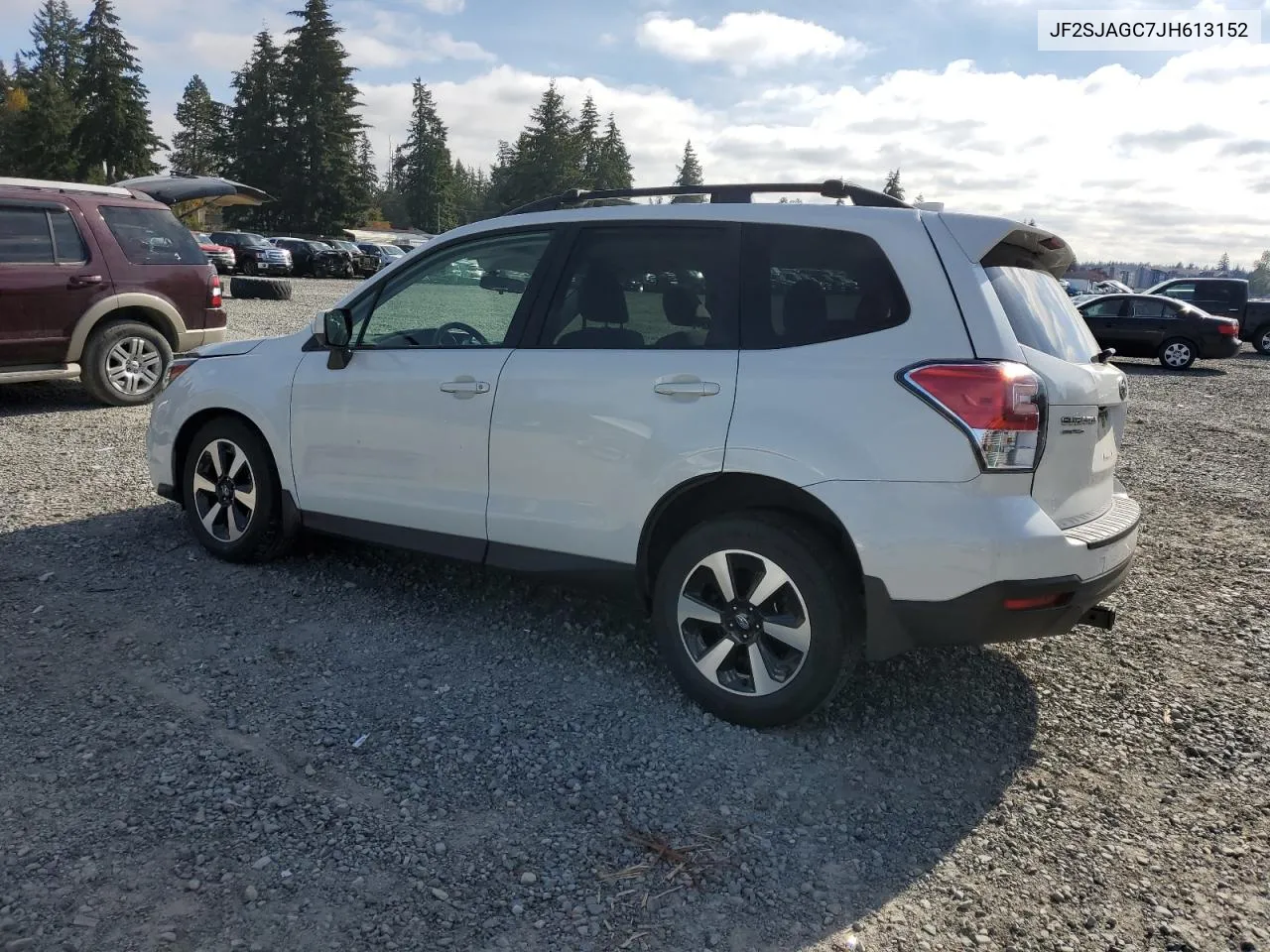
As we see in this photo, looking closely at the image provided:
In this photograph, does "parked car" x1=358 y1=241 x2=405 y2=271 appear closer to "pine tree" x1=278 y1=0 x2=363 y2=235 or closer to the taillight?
"pine tree" x1=278 y1=0 x2=363 y2=235

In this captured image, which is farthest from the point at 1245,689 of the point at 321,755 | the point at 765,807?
the point at 321,755

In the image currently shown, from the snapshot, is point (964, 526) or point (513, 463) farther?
point (513, 463)

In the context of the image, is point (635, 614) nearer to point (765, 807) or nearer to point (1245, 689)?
point (765, 807)

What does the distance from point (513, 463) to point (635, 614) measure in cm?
109

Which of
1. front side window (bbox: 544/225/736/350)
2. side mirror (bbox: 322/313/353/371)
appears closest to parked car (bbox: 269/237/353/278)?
side mirror (bbox: 322/313/353/371)

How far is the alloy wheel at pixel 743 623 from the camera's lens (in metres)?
3.42

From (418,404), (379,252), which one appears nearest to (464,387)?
(418,404)

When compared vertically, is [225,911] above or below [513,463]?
below

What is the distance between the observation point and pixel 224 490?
5109mm

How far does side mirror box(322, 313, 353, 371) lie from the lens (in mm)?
4508

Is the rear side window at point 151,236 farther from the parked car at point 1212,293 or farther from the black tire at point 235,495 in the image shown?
the parked car at point 1212,293

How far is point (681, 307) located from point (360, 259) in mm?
43255

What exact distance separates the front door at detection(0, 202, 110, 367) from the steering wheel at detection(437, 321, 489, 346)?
19.6ft

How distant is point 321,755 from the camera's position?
3285mm
